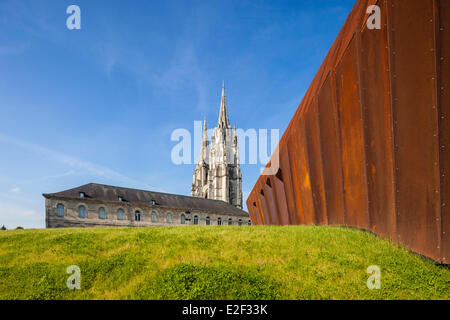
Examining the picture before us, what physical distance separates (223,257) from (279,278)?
1779mm

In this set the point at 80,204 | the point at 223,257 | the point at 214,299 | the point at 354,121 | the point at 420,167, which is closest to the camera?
the point at 214,299

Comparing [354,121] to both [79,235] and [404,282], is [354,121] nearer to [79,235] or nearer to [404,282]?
[404,282]

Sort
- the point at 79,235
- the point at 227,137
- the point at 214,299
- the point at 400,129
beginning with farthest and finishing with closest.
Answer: the point at 227,137
the point at 79,235
the point at 400,129
the point at 214,299

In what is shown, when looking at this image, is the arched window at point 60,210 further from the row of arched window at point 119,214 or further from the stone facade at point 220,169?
the stone facade at point 220,169

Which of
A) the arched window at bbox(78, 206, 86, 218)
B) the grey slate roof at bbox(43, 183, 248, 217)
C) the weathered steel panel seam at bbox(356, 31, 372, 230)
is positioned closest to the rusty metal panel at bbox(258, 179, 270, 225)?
the weathered steel panel seam at bbox(356, 31, 372, 230)

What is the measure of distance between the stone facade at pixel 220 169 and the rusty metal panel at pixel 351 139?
233 feet

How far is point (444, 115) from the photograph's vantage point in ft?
18.0

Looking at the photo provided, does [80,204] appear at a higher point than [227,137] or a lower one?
lower

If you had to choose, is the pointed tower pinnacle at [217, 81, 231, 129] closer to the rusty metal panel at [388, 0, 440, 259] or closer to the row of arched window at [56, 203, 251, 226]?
the row of arched window at [56, 203, 251, 226]

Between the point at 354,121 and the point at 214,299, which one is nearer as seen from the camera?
the point at 214,299

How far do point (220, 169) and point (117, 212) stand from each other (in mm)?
42864

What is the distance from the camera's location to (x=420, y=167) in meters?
5.96

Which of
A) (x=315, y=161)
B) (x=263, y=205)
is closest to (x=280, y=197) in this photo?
(x=263, y=205)
